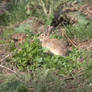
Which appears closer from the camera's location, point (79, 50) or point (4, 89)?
point (4, 89)

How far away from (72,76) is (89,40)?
1149 millimetres

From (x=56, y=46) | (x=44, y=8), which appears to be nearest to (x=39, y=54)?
(x=56, y=46)

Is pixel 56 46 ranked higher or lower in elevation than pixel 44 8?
lower

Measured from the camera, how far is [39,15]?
18.8 ft

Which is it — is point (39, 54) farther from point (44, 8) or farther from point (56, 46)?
point (44, 8)

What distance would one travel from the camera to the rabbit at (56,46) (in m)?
4.29

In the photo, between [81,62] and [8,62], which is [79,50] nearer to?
[81,62]

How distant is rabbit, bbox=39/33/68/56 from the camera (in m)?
4.29

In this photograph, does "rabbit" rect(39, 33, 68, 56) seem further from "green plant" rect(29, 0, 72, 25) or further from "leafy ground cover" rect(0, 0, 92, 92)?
"green plant" rect(29, 0, 72, 25)

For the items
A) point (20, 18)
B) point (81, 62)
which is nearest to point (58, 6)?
point (20, 18)

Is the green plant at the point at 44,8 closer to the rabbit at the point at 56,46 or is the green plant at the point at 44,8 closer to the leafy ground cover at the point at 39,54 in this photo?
the leafy ground cover at the point at 39,54

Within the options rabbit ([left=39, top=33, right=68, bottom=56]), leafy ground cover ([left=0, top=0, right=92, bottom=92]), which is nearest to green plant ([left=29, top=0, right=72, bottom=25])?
leafy ground cover ([left=0, top=0, right=92, bottom=92])

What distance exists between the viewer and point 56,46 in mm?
4355

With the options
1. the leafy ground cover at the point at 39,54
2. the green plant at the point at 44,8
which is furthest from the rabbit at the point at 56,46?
the green plant at the point at 44,8
